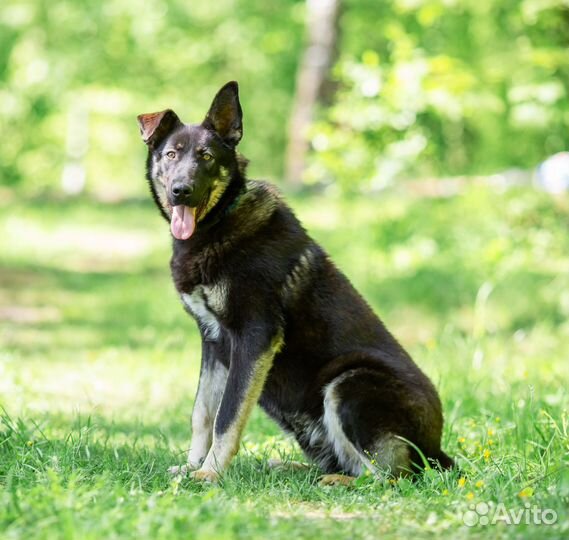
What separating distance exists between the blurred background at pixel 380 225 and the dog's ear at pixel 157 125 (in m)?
1.86

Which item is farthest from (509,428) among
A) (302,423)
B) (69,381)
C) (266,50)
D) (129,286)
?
(266,50)

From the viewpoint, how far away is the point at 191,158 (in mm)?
4730

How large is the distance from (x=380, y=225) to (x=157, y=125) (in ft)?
25.2

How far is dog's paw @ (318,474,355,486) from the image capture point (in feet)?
14.8

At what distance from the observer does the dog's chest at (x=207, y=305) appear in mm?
4641

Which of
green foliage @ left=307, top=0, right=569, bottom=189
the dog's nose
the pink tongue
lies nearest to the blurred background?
green foliage @ left=307, top=0, right=569, bottom=189

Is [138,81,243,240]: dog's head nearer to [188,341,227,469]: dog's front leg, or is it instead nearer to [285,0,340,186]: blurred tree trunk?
[188,341,227,469]: dog's front leg

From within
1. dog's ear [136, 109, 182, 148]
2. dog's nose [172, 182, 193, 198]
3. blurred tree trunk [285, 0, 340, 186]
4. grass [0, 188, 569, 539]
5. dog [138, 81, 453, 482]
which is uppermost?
blurred tree trunk [285, 0, 340, 186]

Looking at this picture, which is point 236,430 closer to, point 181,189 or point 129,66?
point 181,189

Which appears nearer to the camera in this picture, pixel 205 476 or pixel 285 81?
pixel 205 476

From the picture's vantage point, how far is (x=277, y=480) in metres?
4.53

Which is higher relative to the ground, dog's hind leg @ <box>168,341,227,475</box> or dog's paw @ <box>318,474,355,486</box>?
dog's hind leg @ <box>168,341,227,475</box>

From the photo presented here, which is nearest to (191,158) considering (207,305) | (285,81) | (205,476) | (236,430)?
(207,305)

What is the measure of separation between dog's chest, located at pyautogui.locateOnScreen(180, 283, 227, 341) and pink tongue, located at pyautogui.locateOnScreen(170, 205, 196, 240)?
276 millimetres
